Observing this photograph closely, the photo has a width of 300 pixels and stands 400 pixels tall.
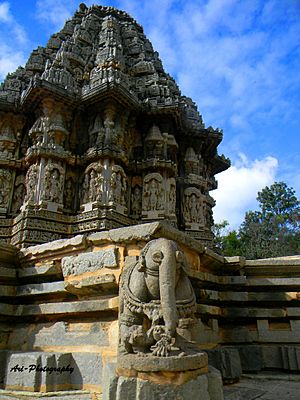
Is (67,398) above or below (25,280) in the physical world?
below

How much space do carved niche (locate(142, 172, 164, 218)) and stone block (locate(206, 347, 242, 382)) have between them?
18.5 feet

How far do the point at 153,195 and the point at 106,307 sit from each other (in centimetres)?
627

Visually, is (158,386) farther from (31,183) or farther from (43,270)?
(31,183)

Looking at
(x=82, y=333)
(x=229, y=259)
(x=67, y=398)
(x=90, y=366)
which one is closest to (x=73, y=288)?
(x=82, y=333)

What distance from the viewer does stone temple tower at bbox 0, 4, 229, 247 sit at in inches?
370

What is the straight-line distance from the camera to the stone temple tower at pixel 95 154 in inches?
→ 370

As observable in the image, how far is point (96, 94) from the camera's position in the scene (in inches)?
410

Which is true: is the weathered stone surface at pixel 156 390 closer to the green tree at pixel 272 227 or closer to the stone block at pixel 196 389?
the stone block at pixel 196 389

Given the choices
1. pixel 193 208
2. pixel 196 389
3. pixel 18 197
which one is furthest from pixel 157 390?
pixel 18 197

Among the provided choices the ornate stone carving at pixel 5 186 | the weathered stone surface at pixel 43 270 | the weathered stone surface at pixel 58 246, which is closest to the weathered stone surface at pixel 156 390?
the weathered stone surface at pixel 58 246

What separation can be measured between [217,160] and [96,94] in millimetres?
5924

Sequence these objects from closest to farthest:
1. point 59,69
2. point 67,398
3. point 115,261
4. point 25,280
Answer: point 67,398 < point 115,261 < point 25,280 < point 59,69

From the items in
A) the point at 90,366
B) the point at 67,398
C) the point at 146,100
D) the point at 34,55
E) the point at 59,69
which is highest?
the point at 34,55

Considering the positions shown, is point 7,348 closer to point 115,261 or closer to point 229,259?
point 115,261
